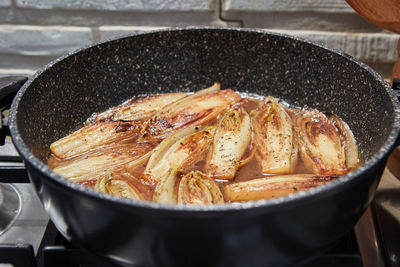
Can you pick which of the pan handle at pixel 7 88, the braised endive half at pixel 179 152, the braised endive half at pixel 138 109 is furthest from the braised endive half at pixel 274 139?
the pan handle at pixel 7 88

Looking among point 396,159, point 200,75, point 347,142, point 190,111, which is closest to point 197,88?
point 200,75

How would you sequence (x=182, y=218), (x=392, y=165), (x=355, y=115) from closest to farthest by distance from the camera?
(x=182, y=218) < (x=355, y=115) < (x=392, y=165)

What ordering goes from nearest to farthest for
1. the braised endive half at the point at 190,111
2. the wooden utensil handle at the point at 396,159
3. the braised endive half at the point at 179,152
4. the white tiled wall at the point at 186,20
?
the braised endive half at the point at 179,152 < the braised endive half at the point at 190,111 < the wooden utensil handle at the point at 396,159 < the white tiled wall at the point at 186,20

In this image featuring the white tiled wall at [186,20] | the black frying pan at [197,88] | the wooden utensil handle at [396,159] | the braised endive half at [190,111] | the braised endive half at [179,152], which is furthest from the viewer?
the white tiled wall at [186,20]

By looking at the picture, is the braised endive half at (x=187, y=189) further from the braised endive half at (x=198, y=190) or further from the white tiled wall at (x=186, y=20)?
the white tiled wall at (x=186, y=20)

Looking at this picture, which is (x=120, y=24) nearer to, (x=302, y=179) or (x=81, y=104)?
(x=81, y=104)

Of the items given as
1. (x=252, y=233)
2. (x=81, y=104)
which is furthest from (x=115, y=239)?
(x=81, y=104)
